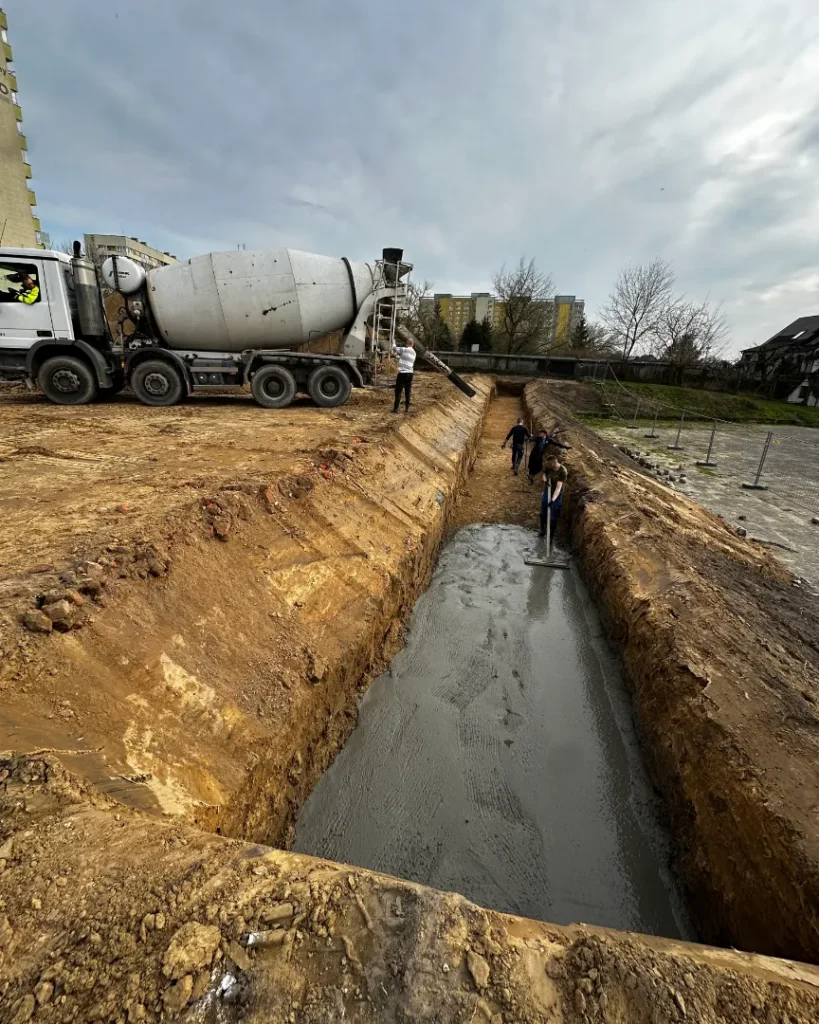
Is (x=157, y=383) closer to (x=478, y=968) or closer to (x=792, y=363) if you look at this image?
(x=478, y=968)

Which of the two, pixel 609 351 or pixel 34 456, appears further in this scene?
pixel 609 351

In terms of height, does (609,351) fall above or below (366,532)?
above

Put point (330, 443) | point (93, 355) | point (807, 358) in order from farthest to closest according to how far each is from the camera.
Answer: point (807, 358)
point (93, 355)
point (330, 443)

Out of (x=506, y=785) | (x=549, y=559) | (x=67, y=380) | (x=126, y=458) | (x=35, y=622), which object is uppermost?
(x=67, y=380)

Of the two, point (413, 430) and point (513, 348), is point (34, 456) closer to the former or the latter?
point (413, 430)

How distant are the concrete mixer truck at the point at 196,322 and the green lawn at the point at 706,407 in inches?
698

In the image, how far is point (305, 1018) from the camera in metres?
1.48

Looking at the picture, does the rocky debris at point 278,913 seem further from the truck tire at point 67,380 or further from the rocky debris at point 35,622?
the truck tire at point 67,380

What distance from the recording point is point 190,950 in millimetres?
1587

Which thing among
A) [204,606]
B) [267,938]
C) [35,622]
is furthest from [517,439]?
[267,938]

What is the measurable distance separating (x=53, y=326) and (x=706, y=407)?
28.5 m

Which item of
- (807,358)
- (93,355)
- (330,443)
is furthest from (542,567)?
(807,358)

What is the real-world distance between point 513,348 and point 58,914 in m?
45.1

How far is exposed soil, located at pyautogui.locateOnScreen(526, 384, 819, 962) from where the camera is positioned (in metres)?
2.50
